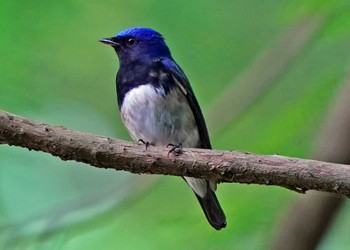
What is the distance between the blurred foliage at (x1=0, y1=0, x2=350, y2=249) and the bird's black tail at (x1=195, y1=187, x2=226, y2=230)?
37 mm

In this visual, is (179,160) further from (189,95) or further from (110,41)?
(110,41)

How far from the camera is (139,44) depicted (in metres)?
3.94

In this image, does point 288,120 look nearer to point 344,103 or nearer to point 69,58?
point 344,103

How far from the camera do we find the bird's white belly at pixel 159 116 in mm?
3455

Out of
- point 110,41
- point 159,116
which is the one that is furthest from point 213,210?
point 110,41

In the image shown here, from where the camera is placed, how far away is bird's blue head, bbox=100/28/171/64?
12.7ft

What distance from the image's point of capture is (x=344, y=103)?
2467 mm

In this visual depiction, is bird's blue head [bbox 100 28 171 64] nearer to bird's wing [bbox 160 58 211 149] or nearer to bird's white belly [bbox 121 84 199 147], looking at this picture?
bird's wing [bbox 160 58 211 149]

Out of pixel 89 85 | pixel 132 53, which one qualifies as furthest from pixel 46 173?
pixel 132 53

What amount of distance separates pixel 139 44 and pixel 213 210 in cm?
125

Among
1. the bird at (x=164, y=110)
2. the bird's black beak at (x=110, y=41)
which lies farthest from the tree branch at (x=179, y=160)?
the bird's black beak at (x=110, y=41)

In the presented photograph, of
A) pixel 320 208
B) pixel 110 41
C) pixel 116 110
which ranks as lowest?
pixel 320 208

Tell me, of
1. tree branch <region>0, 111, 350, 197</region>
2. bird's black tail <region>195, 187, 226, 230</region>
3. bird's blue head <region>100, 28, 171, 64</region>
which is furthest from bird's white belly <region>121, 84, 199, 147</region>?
tree branch <region>0, 111, 350, 197</region>

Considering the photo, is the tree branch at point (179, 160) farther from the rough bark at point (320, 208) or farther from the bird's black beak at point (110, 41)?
the bird's black beak at point (110, 41)
